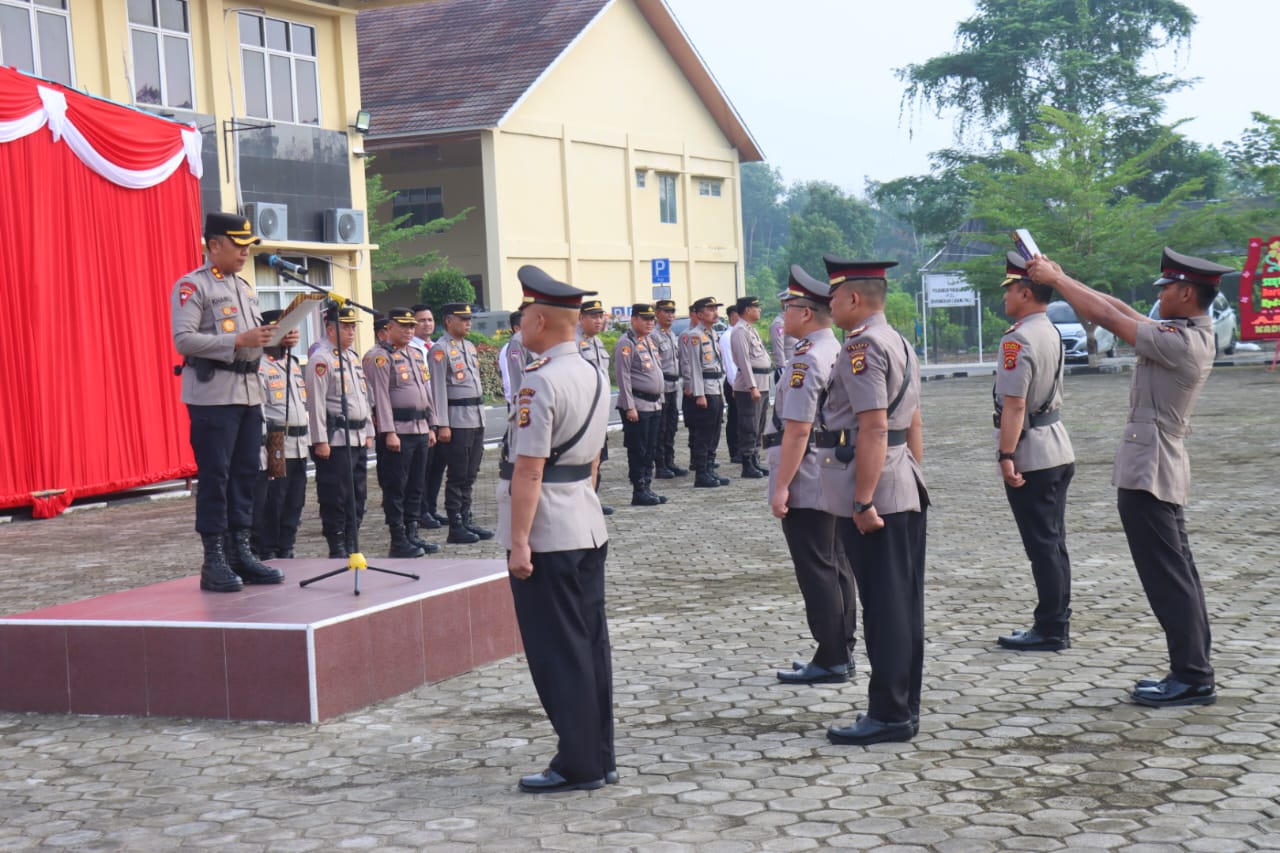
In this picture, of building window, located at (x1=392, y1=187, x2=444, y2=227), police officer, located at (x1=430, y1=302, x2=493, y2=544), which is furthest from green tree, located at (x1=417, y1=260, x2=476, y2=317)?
police officer, located at (x1=430, y1=302, x2=493, y2=544)

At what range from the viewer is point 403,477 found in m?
11.0

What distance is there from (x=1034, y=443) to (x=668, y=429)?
9106 millimetres

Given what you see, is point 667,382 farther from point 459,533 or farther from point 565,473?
point 565,473

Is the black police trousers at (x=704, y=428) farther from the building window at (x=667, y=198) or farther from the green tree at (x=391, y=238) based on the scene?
the building window at (x=667, y=198)

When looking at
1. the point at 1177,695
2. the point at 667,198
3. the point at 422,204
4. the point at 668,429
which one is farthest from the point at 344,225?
the point at 1177,695

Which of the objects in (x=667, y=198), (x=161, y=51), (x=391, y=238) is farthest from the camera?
(x=667, y=198)

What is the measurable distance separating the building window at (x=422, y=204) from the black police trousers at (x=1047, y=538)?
106ft

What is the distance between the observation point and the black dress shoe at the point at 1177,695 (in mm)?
5801

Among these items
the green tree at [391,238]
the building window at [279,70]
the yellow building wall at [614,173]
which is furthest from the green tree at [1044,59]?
the building window at [279,70]

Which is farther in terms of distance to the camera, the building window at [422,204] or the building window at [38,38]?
the building window at [422,204]

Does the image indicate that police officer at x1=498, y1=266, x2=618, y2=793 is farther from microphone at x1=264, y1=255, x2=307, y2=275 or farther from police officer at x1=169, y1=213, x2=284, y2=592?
police officer at x1=169, y1=213, x2=284, y2=592

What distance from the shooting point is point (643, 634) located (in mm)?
7707

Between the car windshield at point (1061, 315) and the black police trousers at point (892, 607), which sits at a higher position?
the car windshield at point (1061, 315)

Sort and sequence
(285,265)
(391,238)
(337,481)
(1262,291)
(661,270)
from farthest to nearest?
(391,238), (1262,291), (661,270), (337,481), (285,265)
